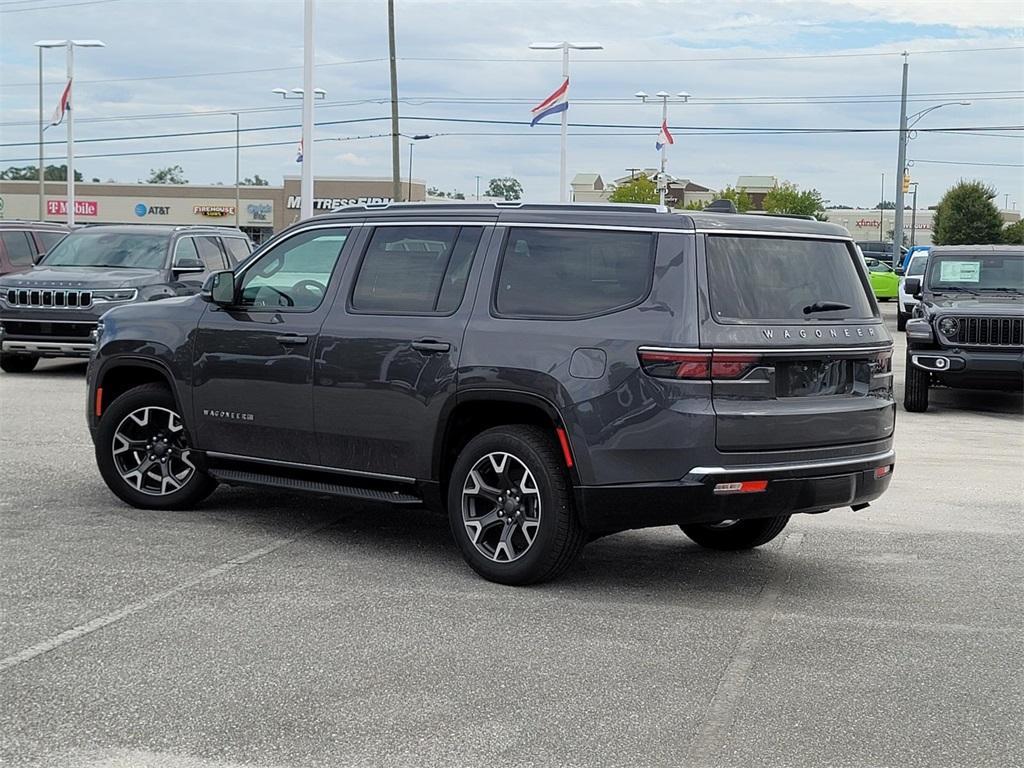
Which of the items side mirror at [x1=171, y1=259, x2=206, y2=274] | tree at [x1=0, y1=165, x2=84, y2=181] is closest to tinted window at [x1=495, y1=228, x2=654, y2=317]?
side mirror at [x1=171, y1=259, x2=206, y2=274]

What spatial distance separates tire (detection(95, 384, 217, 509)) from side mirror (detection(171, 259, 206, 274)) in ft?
28.8

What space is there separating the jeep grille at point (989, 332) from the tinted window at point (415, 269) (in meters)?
9.36

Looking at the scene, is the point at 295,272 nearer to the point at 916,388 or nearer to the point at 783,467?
the point at 783,467

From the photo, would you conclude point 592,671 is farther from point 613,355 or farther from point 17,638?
point 17,638

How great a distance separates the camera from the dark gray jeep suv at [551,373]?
20.8ft

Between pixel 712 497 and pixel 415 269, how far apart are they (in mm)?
2118

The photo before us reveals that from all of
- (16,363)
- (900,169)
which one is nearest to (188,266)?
(16,363)

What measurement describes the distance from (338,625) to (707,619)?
169 centimetres

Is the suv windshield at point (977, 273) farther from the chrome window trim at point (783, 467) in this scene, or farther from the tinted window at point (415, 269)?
the tinted window at point (415, 269)

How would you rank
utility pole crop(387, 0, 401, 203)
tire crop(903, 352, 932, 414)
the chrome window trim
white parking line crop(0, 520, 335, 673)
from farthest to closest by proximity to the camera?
utility pole crop(387, 0, 401, 203) → tire crop(903, 352, 932, 414) → the chrome window trim → white parking line crop(0, 520, 335, 673)

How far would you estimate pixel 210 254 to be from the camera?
59.9 ft

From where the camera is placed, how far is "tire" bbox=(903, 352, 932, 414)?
15.3 meters

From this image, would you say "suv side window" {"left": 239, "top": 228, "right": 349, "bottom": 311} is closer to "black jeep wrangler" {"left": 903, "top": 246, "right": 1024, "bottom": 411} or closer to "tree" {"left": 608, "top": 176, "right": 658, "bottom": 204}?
"black jeep wrangler" {"left": 903, "top": 246, "right": 1024, "bottom": 411}

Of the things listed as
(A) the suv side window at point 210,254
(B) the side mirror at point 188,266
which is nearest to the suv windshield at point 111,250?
(B) the side mirror at point 188,266
